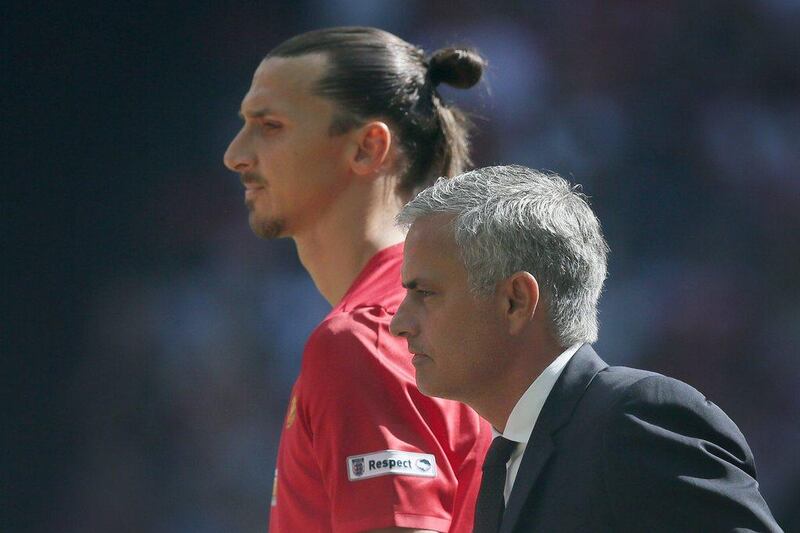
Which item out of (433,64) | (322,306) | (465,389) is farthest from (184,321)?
(465,389)

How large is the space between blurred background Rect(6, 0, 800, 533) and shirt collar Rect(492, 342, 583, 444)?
7.43ft

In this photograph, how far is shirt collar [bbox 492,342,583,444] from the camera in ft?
5.23

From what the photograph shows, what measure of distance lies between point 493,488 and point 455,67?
1195 mm

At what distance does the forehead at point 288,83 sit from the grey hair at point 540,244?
2.56ft

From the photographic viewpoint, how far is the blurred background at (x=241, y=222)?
3.81 m

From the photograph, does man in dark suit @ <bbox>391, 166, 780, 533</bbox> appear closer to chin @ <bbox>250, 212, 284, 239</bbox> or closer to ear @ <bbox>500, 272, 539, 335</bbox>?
ear @ <bbox>500, 272, 539, 335</bbox>

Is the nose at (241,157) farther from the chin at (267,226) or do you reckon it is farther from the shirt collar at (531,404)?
the shirt collar at (531,404)

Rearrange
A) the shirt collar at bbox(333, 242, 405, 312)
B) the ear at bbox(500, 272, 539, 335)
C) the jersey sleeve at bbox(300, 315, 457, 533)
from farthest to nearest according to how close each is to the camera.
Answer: the shirt collar at bbox(333, 242, 405, 312) → the jersey sleeve at bbox(300, 315, 457, 533) → the ear at bbox(500, 272, 539, 335)

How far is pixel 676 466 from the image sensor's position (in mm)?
1360

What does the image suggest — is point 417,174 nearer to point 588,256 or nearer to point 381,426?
point 381,426

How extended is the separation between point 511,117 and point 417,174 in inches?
69.9

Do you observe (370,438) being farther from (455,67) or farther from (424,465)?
(455,67)

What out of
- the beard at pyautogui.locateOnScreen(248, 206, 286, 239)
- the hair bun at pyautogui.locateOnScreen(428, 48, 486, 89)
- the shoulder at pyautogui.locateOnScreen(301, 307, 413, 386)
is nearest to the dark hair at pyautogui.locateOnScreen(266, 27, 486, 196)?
the hair bun at pyautogui.locateOnScreen(428, 48, 486, 89)

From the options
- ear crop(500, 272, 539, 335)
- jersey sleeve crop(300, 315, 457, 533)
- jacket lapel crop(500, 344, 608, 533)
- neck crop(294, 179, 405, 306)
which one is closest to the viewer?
jacket lapel crop(500, 344, 608, 533)
